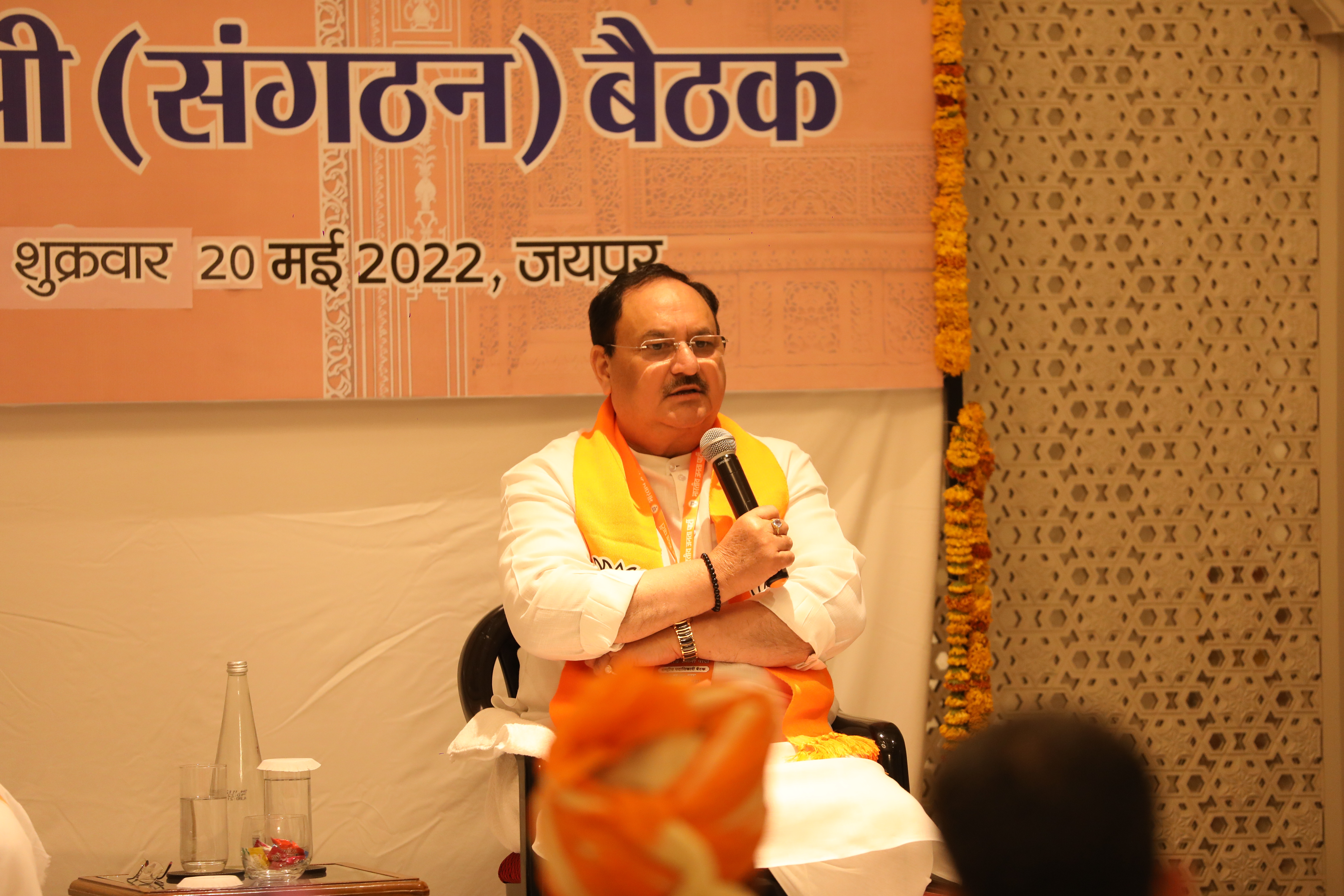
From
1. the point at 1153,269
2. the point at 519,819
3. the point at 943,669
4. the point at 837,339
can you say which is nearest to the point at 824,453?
the point at 837,339

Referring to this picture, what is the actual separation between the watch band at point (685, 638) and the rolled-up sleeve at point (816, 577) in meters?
0.16

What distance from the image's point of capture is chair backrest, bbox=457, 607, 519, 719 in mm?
2570

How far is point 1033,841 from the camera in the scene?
0.86 meters

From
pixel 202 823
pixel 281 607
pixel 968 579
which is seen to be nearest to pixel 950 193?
pixel 968 579

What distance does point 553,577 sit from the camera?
7.84 ft

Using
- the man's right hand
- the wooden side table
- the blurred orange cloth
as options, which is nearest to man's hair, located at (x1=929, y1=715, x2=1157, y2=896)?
the blurred orange cloth

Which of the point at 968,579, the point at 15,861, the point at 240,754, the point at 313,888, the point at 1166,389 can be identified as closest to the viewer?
the point at 15,861

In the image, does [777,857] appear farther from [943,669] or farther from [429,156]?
[429,156]

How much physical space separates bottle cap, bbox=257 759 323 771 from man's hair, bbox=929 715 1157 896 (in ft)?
6.23

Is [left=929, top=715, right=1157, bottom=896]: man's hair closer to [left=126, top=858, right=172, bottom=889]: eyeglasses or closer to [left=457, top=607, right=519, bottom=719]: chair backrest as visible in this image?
[left=457, top=607, right=519, bottom=719]: chair backrest

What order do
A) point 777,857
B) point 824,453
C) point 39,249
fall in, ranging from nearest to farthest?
point 777,857, point 39,249, point 824,453

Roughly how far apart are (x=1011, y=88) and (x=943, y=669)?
1.76 m

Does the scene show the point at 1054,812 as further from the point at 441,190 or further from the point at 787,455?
the point at 441,190

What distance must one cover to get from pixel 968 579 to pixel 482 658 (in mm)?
1498
